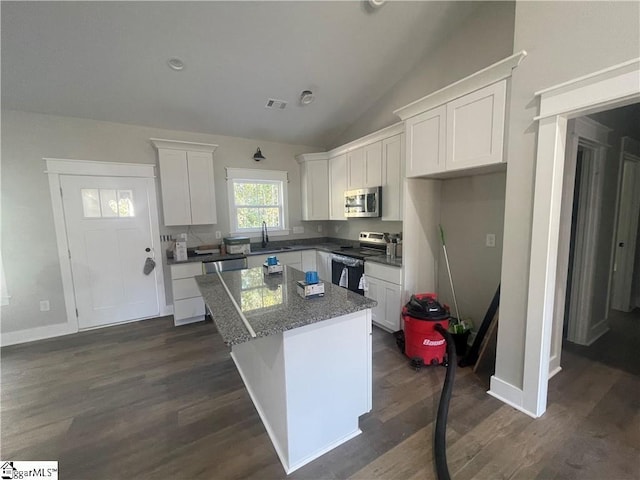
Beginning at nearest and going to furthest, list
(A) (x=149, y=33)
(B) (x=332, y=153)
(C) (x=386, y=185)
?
(A) (x=149, y=33)
(C) (x=386, y=185)
(B) (x=332, y=153)

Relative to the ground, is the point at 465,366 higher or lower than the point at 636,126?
lower

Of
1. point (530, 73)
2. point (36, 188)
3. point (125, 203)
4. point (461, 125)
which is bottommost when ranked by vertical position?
point (125, 203)

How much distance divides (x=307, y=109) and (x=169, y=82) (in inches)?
66.8

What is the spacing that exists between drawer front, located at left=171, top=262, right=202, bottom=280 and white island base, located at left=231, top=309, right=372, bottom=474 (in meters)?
2.18

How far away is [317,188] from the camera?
4480 mm

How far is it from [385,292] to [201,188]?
287 cm

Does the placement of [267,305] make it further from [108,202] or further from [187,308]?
[108,202]

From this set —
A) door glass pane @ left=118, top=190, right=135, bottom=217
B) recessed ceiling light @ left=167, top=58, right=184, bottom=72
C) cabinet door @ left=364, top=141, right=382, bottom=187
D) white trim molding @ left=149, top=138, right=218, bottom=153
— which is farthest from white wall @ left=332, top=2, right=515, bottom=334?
door glass pane @ left=118, top=190, right=135, bottom=217

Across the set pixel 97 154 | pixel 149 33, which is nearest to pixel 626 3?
pixel 149 33

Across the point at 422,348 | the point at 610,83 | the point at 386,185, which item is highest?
the point at 610,83

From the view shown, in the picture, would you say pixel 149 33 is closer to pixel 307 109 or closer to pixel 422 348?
pixel 307 109

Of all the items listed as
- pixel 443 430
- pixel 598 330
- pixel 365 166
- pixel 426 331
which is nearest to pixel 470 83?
pixel 365 166

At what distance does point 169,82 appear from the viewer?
2.95 m

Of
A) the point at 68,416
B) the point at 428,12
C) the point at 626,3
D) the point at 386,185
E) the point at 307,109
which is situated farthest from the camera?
the point at 307,109
